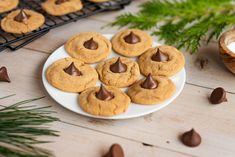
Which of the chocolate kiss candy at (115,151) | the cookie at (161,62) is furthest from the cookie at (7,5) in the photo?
the chocolate kiss candy at (115,151)

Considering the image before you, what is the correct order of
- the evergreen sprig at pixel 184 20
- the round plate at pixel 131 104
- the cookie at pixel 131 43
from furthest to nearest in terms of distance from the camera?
the evergreen sprig at pixel 184 20
the cookie at pixel 131 43
the round plate at pixel 131 104

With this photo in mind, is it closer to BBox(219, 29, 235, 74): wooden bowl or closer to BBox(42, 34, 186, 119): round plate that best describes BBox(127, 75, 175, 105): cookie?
BBox(42, 34, 186, 119): round plate

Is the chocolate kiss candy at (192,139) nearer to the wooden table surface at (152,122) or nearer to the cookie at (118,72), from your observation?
the wooden table surface at (152,122)

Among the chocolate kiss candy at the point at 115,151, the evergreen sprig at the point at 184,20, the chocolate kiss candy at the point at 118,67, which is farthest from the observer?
the evergreen sprig at the point at 184,20

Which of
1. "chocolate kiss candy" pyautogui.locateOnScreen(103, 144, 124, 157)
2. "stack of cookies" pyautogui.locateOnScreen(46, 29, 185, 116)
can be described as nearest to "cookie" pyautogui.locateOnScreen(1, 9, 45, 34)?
"stack of cookies" pyautogui.locateOnScreen(46, 29, 185, 116)

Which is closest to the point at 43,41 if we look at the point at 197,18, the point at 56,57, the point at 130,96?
the point at 56,57

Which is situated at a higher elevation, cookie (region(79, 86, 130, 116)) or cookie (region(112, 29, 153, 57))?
cookie (region(112, 29, 153, 57))

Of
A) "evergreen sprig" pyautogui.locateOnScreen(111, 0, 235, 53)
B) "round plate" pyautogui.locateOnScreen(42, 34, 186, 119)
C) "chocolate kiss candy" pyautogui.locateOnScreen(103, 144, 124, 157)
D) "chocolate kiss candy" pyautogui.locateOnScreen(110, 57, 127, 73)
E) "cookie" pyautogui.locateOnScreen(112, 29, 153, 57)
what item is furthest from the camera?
"evergreen sprig" pyautogui.locateOnScreen(111, 0, 235, 53)
